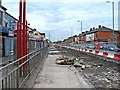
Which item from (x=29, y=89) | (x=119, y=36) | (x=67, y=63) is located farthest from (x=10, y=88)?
(x=119, y=36)

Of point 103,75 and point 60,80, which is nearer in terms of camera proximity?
point 60,80

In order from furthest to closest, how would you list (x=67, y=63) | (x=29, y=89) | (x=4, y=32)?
(x=4, y=32) < (x=67, y=63) < (x=29, y=89)

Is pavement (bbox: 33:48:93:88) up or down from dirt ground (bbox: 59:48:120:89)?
up

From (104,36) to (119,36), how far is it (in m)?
15.9

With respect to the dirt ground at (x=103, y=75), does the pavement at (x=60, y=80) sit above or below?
above

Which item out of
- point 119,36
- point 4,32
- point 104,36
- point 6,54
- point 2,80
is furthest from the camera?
point 104,36

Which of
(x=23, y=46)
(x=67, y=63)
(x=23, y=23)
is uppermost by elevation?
(x=23, y=23)

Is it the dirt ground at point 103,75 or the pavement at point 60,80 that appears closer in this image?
the pavement at point 60,80

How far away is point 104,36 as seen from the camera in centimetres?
12281

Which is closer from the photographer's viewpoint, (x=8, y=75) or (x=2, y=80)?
(x=2, y=80)

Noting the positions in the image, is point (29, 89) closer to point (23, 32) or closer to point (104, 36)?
point (23, 32)

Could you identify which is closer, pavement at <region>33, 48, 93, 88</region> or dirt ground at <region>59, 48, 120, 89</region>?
pavement at <region>33, 48, 93, 88</region>

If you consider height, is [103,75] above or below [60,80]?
below

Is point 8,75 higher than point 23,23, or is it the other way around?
point 23,23
